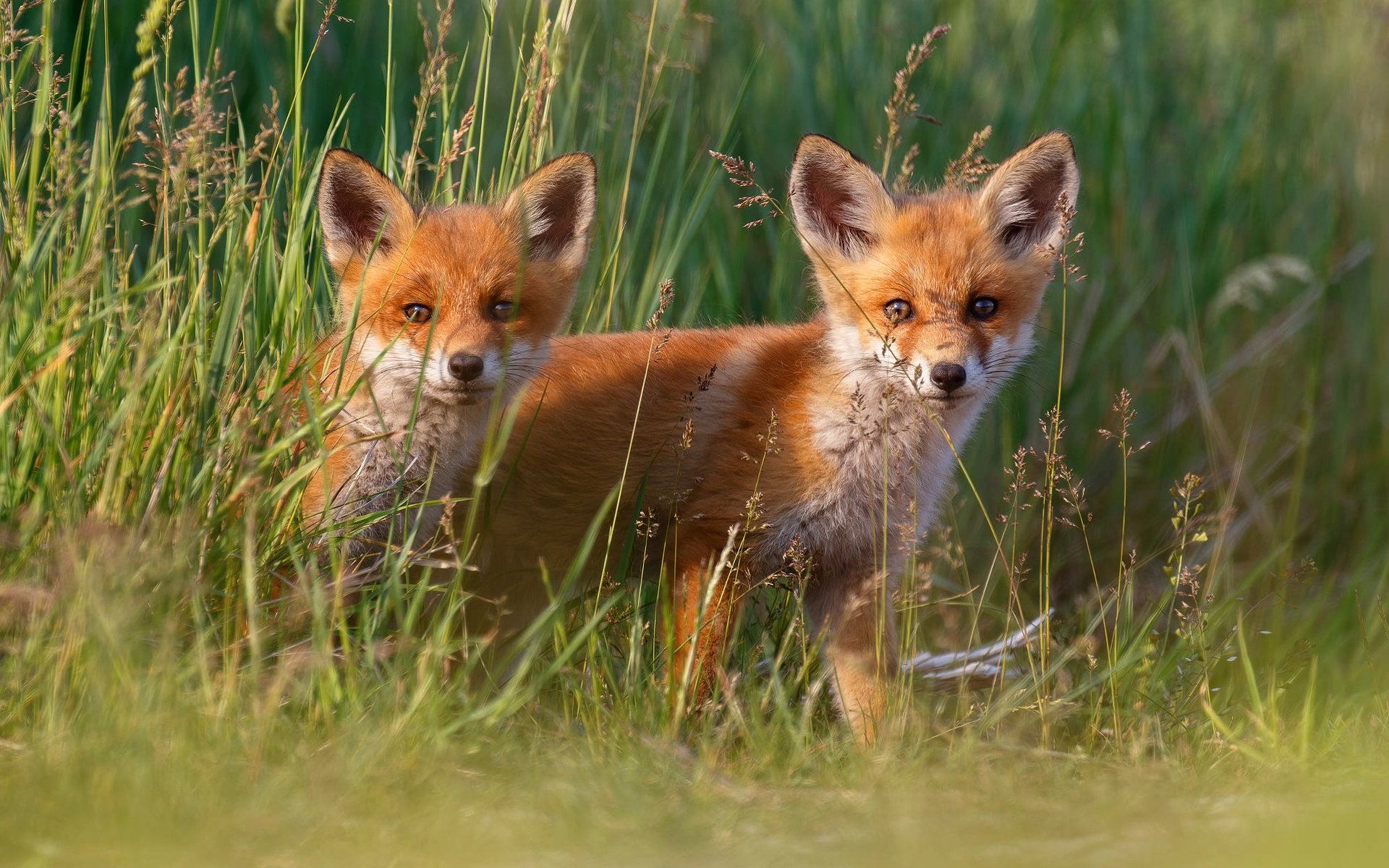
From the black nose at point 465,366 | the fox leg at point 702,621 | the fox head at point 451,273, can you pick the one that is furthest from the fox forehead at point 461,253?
the fox leg at point 702,621

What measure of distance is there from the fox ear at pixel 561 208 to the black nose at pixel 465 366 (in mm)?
489

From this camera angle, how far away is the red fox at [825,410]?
340 centimetres

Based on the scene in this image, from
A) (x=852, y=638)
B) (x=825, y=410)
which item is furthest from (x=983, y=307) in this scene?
(x=852, y=638)

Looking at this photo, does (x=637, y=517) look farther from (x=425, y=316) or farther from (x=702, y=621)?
(x=425, y=316)

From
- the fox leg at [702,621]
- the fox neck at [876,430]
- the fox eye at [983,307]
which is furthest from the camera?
the fox eye at [983,307]

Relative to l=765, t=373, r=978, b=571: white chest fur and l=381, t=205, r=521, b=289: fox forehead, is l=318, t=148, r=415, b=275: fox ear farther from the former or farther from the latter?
l=765, t=373, r=978, b=571: white chest fur

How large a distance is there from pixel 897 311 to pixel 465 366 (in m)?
1.24

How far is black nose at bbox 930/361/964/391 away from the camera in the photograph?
10.5 ft

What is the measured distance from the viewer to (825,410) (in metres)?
3.47

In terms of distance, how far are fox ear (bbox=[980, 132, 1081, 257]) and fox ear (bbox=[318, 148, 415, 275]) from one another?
5.68ft

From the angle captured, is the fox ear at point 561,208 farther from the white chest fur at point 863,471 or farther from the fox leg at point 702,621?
the fox leg at point 702,621

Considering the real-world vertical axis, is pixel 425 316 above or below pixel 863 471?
above

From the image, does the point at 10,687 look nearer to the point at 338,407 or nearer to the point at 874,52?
the point at 338,407

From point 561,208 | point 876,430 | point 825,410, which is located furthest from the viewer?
point 561,208
